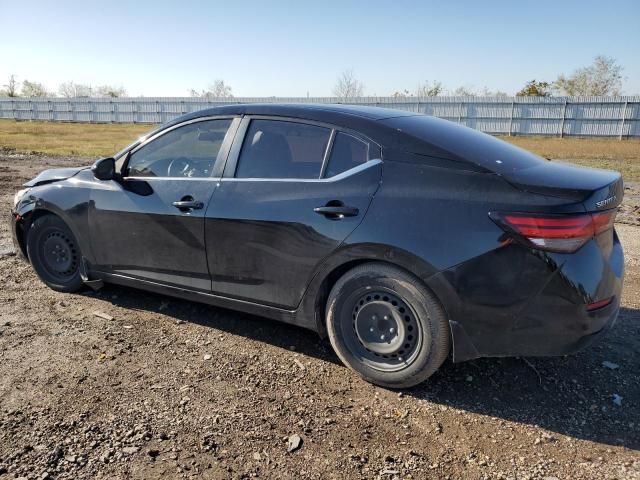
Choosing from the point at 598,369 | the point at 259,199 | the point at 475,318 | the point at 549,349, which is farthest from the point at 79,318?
the point at 598,369

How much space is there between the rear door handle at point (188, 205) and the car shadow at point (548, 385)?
1008 millimetres

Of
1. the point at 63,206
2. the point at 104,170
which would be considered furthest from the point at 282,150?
the point at 63,206

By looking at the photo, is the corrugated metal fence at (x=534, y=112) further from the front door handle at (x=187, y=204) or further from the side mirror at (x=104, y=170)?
the front door handle at (x=187, y=204)

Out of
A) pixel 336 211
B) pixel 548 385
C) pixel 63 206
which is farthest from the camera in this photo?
pixel 63 206

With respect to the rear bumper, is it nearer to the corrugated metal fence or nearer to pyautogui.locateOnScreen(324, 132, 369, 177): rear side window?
pyautogui.locateOnScreen(324, 132, 369, 177): rear side window

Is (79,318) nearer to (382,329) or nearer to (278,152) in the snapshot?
(278,152)

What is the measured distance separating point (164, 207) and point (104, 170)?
2.40ft

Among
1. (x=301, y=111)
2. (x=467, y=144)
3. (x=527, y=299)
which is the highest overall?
(x=301, y=111)

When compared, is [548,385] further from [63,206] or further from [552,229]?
[63,206]

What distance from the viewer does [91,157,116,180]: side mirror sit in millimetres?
4117

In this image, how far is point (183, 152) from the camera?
13.0 feet

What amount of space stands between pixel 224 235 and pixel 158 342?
0.99m

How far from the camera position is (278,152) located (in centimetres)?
354

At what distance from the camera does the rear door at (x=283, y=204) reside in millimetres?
3154
